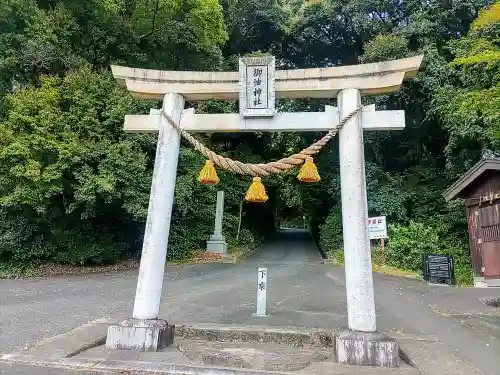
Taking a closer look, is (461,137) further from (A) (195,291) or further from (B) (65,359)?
(B) (65,359)

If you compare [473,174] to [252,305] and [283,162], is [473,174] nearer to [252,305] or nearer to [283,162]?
[252,305]

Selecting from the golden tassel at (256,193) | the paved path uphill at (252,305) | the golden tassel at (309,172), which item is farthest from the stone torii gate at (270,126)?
the paved path uphill at (252,305)

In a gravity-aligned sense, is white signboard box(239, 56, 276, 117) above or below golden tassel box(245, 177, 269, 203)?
above

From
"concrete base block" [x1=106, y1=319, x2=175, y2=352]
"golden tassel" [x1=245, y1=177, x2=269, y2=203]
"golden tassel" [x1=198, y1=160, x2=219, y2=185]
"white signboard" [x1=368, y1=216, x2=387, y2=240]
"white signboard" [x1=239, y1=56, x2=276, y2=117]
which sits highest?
"white signboard" [x1=239, y1=56, x2=276, y2=117]

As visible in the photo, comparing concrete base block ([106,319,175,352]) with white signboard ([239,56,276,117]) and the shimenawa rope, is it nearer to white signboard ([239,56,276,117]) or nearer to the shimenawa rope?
the shimenawa rope

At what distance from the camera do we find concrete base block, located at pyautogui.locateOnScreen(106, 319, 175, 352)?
4.67 m

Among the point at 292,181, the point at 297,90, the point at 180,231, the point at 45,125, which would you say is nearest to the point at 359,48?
the point at 292,181

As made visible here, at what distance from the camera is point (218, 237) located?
53.0ft

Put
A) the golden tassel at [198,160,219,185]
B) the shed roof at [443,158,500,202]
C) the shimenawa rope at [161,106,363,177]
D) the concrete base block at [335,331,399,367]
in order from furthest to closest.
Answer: the shed roof at [443,158,500,202]
the golden tassel at [198,160,219,185]
the shimenawa rope at [161,106,363,177]
the concrete base block at [335,331,399,367]

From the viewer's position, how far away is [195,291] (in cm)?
945

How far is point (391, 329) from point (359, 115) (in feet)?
11.1

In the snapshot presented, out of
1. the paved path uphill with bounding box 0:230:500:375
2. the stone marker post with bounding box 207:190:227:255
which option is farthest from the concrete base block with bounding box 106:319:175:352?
the stone marker post with bounding box 207:190:227:255

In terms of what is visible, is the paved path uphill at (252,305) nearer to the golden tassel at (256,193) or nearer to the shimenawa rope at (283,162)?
the golden tassel at (256,193)

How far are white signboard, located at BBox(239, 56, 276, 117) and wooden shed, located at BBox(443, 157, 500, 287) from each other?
8.71 meters
